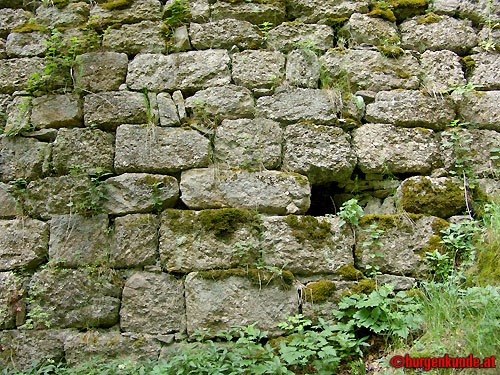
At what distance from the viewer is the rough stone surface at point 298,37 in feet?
10.8

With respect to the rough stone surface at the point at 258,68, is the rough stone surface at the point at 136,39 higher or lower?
higher

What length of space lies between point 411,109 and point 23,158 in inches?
119

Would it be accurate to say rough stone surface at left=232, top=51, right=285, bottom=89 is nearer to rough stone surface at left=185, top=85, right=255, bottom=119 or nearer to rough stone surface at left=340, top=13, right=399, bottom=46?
rough stone surface at left=185, top=85, right=255, bottom=119

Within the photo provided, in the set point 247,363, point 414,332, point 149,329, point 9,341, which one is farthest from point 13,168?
point 414,332

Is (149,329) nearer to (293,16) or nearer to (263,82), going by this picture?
(263,82)

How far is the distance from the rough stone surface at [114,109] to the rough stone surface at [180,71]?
0.13 meters

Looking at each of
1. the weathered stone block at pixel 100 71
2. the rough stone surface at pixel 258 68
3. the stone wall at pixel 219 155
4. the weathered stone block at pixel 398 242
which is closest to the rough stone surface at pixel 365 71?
the stone wall at pixel 219 155

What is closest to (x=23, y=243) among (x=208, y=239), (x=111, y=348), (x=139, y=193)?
(x=139, y=193)

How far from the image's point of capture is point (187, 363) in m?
2.29

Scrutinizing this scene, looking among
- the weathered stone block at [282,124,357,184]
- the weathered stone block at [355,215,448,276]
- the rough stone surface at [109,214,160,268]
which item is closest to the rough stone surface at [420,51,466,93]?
the weathered stone block at [282,124,357,184]

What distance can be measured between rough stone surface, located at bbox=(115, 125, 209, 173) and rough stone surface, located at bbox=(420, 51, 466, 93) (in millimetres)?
1915

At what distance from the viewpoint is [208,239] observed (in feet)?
8.97

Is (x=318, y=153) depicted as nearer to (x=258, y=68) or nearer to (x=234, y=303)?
(x=258, y=68)

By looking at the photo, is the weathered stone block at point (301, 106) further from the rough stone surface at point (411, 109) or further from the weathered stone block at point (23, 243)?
the weathered stone block at point (23, 243)
